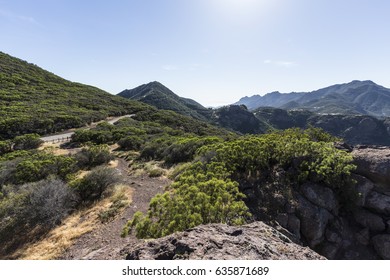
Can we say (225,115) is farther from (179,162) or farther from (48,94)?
(179,162)

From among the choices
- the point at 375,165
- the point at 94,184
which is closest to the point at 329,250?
the point at 375,165

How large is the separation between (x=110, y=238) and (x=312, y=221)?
27.3ft

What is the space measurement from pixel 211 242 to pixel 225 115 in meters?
129

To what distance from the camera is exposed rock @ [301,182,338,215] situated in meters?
10.1

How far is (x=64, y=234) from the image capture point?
8.30 m

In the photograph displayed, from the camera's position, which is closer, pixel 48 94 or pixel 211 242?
pixel 211 242

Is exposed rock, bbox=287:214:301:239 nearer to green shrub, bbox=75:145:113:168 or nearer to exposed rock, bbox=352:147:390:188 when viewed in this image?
exposed rock, bbox=352:147:390:188

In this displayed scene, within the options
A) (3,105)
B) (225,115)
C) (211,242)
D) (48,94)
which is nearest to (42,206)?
(211,242)

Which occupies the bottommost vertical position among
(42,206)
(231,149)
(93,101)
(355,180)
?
(42,206)

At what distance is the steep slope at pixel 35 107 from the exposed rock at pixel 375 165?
34.1 meters

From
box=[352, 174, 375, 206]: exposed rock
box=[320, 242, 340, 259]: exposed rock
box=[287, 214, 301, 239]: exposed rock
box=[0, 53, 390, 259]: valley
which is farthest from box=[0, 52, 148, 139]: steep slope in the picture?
box=[352, 174, 375, 206]: exposed rock

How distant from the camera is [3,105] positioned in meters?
35.5
